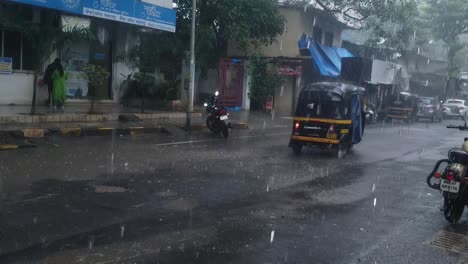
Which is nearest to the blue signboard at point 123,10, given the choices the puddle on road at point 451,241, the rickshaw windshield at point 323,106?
the rickshaw windshield at point 323,106

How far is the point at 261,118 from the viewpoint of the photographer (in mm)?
25266

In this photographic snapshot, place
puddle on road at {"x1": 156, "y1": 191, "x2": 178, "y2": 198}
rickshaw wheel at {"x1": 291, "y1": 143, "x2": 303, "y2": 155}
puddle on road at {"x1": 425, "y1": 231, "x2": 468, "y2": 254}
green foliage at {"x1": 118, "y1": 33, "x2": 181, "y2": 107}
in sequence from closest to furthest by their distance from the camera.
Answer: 1. puddle on road at {"x1": 425, "y1": 231, "x2": 468, "y2": 254}
2. puddle on road at {"x1": 156, "y1": 191, "x2": 178, "y2": 198}
3. rickshaw wheel at {"x1": 291, "y1": 143, "x2": 303, "y2": 155}
4. green foliage at {"x1": 118, "y1": 33, "x2": 181, "y2": 107}

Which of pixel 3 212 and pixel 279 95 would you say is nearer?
pixel 3 212

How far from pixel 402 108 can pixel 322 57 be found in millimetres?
6137

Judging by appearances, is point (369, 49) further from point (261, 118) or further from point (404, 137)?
point (404, 137)

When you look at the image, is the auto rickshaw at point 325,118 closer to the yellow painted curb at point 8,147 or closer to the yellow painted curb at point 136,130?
the yellow painted curb at point 136,130

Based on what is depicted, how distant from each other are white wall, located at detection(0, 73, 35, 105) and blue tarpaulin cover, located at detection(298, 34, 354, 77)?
639 inches

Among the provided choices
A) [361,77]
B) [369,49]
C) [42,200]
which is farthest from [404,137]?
[369,49]

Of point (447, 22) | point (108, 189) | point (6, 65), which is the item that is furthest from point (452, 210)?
point (447, 22)

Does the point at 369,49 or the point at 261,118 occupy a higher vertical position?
the point at 369,49

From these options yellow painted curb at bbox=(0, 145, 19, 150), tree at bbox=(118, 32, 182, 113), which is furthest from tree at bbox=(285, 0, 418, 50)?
yellow painted curb at bbox=(0, 145, 19, 150)

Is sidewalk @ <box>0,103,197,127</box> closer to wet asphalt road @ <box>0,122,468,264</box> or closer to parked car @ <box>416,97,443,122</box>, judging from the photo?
wet asphalt road @ <box>0,122,468,264</box>

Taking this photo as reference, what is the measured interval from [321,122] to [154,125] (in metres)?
6.53

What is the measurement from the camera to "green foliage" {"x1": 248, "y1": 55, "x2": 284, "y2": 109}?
89.1 feet
